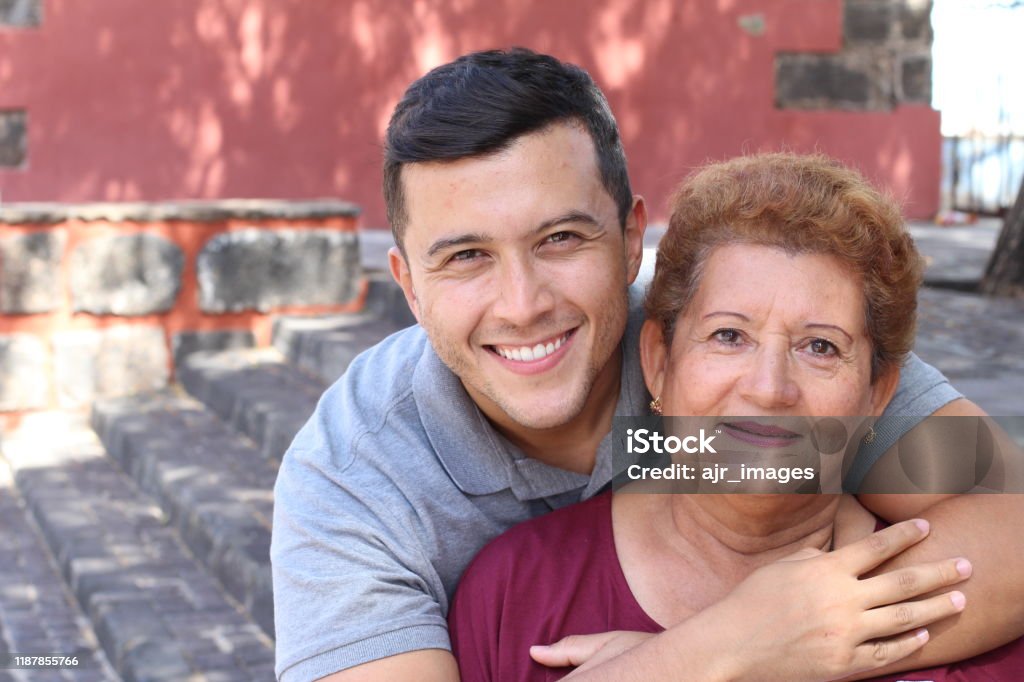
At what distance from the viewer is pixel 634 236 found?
2586 millimetres

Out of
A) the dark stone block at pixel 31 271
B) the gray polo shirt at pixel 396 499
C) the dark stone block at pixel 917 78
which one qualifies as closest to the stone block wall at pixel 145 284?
the dark stone block at pixel 31 271

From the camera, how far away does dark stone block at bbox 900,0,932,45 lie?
27.4 ft

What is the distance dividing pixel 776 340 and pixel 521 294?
1.42 ft

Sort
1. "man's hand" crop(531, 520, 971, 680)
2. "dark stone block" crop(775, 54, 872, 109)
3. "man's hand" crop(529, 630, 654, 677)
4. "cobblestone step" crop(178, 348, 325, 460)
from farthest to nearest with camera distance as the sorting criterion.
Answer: "dark stone block" crop(775, 54, 872, 109) → "cobblestone step" crop(178, 348, 325, 460) → "man's hand" crop(529, 630, 654, 677) → "man's hand" crop(531, 520, 971, 680)

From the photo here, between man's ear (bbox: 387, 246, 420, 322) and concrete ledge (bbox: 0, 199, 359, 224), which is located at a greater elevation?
man's ear (bbox: 387, 246, 420, 322)

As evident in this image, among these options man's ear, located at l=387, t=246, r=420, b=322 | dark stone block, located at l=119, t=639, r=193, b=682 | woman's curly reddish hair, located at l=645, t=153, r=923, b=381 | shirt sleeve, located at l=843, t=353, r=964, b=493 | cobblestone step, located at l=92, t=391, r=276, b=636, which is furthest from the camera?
cobblestone step, located at l=92, t=391, r=276, b=636

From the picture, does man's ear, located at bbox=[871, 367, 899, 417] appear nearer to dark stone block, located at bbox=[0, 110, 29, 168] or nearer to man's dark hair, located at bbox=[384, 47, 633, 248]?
man's dark hair, located at bbox=[384, 47, 633, 248]

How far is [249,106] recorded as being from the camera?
770 cm

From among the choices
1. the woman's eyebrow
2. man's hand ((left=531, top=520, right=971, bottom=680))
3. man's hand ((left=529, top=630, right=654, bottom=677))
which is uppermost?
the woman's eyebrow

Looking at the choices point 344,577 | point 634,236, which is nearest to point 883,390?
point 634,236

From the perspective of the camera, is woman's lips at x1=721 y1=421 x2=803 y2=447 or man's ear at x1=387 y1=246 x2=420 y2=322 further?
man's ear at x1=387 y1=246 x2=420 y2=322

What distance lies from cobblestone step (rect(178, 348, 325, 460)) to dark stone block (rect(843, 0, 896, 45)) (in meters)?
4.34

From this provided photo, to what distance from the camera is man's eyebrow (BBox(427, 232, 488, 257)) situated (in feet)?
7.44

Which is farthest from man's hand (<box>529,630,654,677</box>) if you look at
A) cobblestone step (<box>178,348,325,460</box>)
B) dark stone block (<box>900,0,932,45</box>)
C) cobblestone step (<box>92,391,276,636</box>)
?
dark stone block (<box>900,0,932,45</box>)
